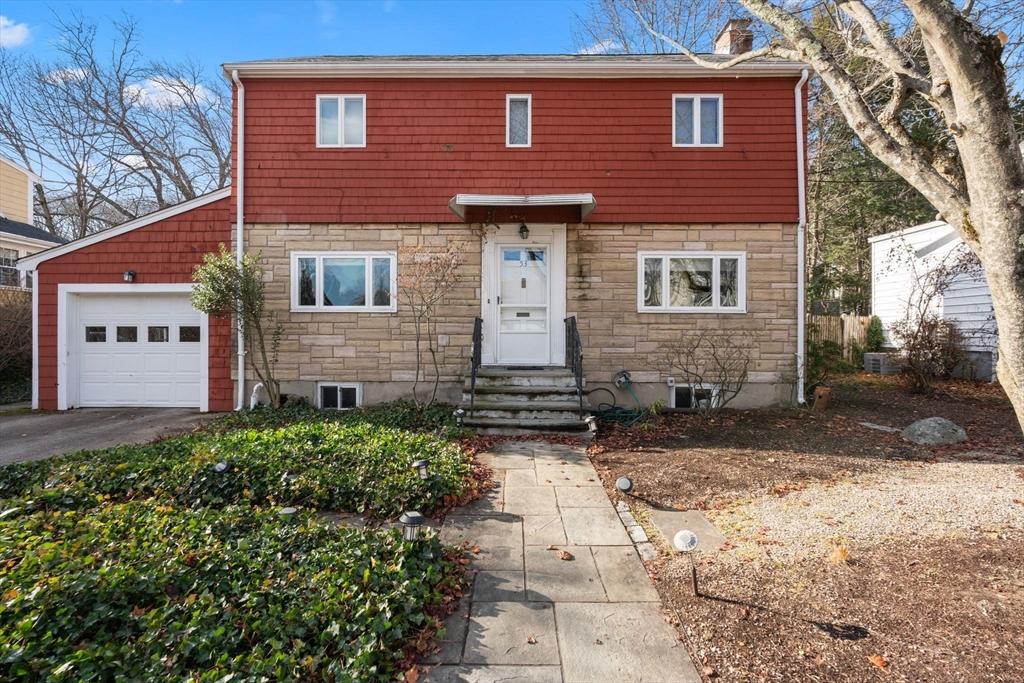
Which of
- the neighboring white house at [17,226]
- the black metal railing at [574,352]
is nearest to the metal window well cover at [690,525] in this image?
the black metal railing at [574,352]

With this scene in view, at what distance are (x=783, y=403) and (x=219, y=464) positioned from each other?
27.7 ft

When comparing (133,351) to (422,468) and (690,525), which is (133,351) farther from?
(690,525)

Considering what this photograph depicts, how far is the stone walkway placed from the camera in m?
2.58

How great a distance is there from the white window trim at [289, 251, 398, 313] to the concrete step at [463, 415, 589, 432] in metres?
2.76

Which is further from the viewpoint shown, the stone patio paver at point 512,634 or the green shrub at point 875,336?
the green shrub at point 875,336

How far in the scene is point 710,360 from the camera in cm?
919

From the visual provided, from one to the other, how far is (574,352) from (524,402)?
1.16 meters

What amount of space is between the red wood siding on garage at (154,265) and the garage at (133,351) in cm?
32

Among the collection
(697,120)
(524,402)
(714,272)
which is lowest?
(524,402)

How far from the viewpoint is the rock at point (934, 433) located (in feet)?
23.1

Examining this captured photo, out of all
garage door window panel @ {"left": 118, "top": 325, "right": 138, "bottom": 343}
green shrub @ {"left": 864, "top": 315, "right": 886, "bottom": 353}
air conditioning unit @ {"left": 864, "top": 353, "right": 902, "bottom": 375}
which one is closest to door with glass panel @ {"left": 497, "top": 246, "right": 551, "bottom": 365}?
garage door window panel @ {"left": 118, "top": 325, "right": 138, "bottom": 343}

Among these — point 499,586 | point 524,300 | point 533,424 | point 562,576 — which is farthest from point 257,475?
point 524,300

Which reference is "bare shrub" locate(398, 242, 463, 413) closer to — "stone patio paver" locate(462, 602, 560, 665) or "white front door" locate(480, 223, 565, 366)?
"white front door" locate(480, 223, 565, 366)

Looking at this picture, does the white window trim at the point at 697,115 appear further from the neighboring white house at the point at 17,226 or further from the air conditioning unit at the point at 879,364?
the neighboring white house at the point at 17,226
